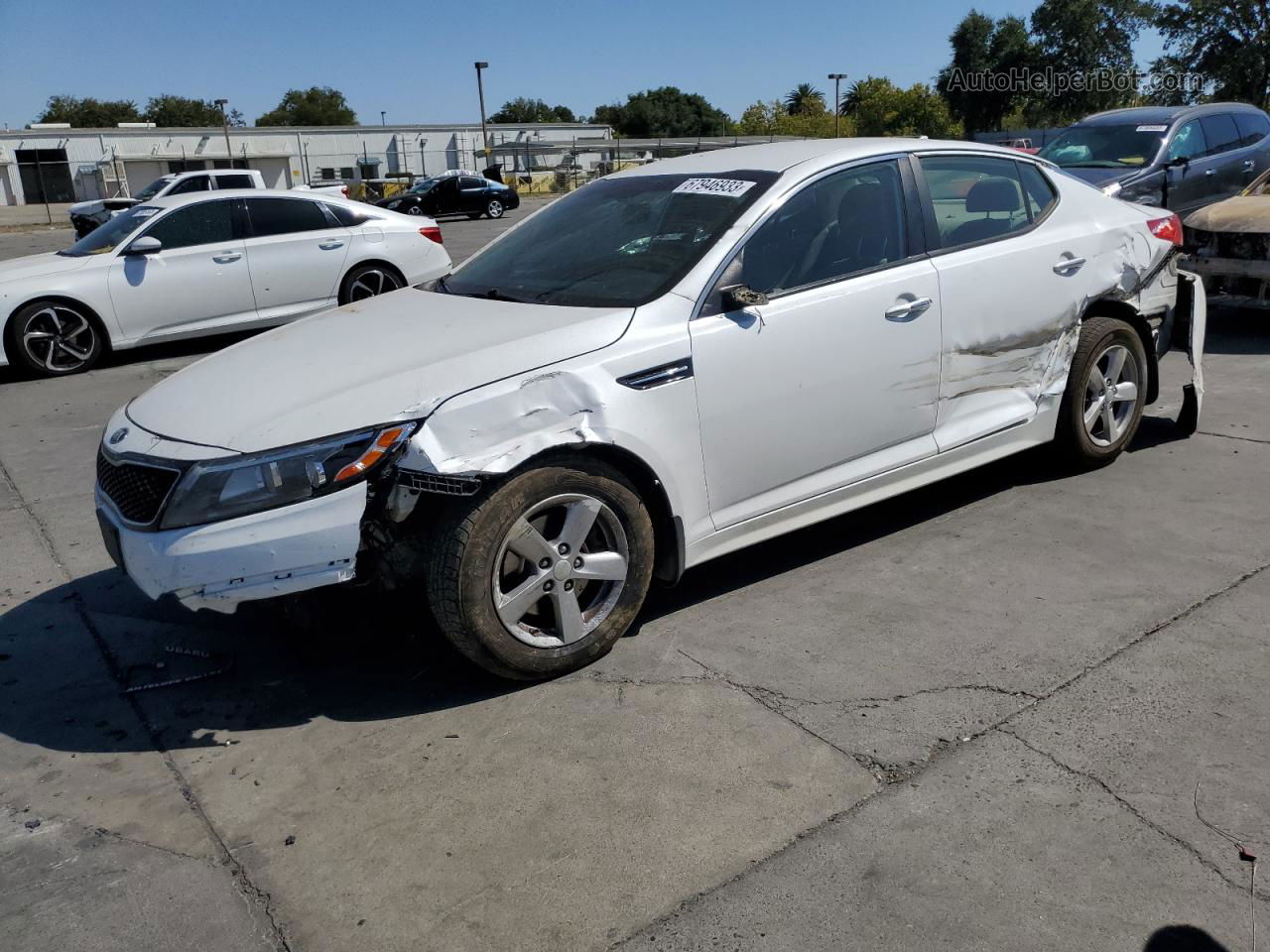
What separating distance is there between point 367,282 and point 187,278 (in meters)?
1.71

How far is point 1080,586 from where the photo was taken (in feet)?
13.4

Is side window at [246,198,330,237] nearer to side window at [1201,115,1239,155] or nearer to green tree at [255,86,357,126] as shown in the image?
side window at [1201,115,1239,155]

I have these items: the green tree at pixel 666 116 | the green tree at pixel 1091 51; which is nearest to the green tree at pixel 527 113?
the green tree at pixel 666 116

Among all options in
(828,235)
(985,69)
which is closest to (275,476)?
(828,235)

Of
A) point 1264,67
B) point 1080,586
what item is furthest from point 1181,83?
point 1080,586

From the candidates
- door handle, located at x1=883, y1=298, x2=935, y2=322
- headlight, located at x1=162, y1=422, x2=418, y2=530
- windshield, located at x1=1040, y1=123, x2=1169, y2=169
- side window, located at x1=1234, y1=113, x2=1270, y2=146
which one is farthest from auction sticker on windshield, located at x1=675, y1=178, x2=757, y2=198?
side window, located at x1=1234, y1=113, x2=1270, y2=146

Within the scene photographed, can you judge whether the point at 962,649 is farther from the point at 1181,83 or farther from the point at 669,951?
the point at 1181,83

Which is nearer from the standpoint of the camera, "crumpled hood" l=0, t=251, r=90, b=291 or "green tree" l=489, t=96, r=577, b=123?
"crumpled hood" l=0, t=251, r=90, b=291

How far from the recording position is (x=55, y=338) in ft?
29.7

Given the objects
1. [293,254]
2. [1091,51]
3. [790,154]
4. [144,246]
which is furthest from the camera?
[1091,51]

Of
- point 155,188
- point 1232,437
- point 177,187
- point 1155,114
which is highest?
point 155,188

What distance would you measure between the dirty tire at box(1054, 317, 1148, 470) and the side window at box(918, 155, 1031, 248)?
688 mm

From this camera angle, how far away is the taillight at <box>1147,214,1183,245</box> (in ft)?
17.4

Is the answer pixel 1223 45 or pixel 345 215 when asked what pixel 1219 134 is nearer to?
pixel 345 215
